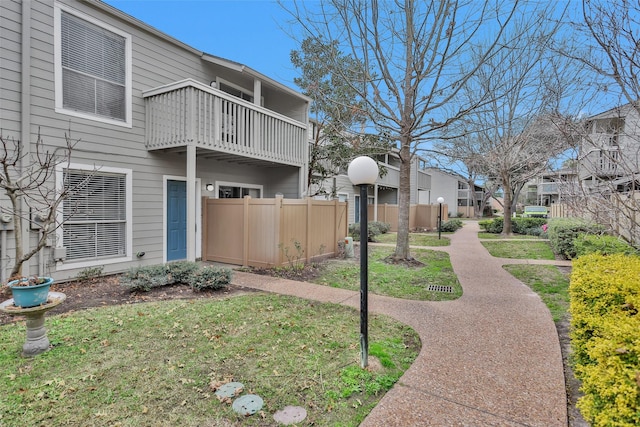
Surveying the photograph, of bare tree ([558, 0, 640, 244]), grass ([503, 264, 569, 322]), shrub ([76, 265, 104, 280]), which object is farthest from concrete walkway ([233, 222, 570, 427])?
shrub ([76, 265, 104, 280])

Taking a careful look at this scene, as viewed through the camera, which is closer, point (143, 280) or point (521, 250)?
point (143, 280)

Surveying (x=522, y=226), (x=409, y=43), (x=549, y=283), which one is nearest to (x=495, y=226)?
(x=522, y=226)

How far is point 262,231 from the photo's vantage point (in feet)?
27.3

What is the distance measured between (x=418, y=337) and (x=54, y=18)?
8.47 m

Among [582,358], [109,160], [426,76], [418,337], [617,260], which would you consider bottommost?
[418,337]

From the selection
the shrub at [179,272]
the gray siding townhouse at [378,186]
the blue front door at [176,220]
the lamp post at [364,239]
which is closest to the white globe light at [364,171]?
the lamp post at [364,239]

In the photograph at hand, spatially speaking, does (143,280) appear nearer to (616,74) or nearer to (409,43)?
(409,43)

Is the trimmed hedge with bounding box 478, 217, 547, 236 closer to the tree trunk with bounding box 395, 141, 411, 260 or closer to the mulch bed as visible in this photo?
the tree trunk with bounding box 395, 141, 411, 260

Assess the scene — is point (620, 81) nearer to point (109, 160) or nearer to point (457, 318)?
point (457, 318)

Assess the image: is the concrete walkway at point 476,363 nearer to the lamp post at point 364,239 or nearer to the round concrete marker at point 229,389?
the lamp post at point 364,239

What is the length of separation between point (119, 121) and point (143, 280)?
3727 mm

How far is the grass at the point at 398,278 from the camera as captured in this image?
6.35 metres

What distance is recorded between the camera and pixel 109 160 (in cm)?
707

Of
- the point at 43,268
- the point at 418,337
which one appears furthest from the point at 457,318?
the point at 43,268
